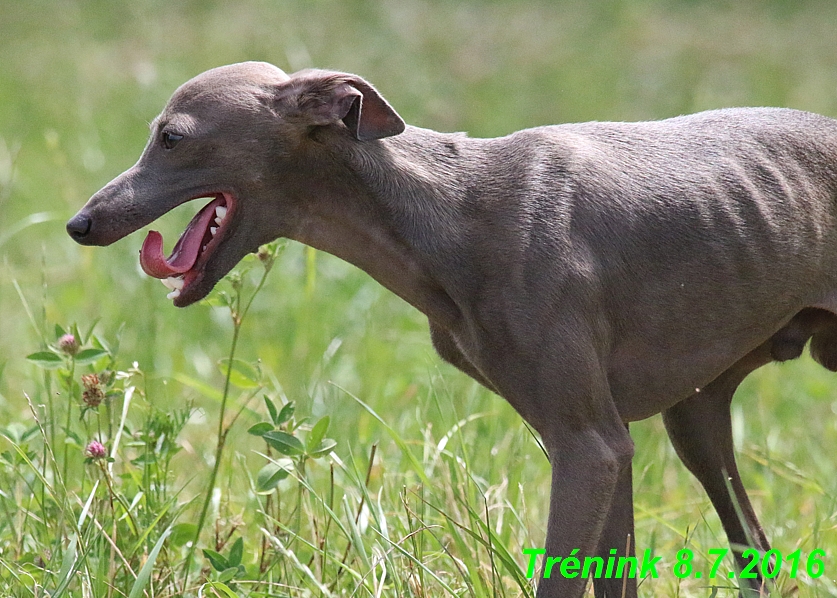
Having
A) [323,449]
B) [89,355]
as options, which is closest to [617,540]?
[323,449]

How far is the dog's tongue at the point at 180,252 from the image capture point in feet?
9.02

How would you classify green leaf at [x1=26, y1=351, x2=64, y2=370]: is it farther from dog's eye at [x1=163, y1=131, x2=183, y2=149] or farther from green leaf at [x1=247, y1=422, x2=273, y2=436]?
dog's eye at [x1=163, y1=131, x2=183, y2=149]

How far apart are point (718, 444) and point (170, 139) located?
5.67 feet

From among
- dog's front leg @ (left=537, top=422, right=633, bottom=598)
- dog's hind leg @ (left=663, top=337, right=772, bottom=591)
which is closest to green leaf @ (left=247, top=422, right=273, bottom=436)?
dog's front leg @ (left=537, top=422, right=633, bottom=598)

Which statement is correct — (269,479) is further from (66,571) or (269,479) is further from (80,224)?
(80,224)

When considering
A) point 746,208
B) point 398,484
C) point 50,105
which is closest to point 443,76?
point 50,105

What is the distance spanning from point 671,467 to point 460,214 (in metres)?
2.45

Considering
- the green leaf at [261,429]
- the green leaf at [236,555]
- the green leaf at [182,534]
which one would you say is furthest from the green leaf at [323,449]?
the green leaf at [182,534]

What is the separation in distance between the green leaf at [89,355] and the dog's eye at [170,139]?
0.73 m

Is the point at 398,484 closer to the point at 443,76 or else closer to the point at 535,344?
the point at 535,344

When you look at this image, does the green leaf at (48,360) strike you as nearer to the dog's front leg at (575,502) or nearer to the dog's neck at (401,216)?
the dog's neck at (401,216)

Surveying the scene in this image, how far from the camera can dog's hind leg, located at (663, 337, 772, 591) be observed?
3266 mm

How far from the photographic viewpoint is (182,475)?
4492mm

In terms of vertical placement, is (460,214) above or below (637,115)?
above
